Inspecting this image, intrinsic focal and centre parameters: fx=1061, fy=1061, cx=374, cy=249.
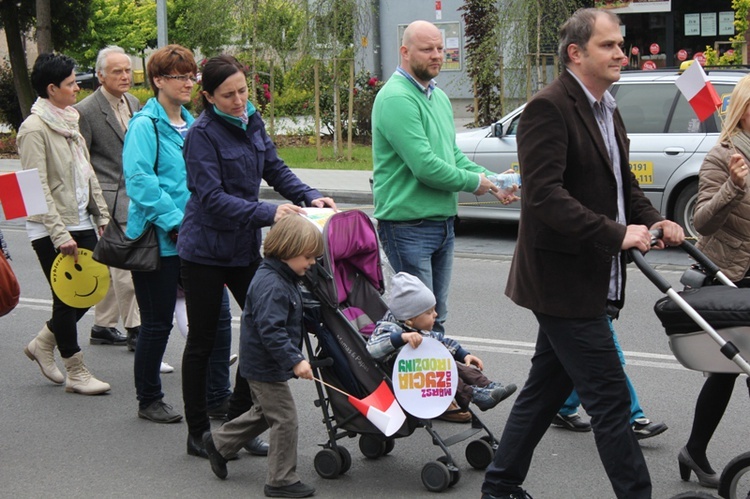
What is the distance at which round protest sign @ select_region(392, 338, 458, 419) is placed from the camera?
465cm

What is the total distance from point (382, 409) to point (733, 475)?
1480 millimetres

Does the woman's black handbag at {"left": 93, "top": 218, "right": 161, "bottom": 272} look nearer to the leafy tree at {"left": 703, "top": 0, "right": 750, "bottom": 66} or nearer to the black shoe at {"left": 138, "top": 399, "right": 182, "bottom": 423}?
the black shoe at {"left": 138, "top": 399, "right": 182, "bottom": 423}

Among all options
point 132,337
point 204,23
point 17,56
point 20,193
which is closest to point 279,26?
point 204,23

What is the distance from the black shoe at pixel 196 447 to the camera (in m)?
5.30

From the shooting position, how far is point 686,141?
1089 cm

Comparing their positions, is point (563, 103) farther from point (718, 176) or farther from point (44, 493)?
point (44, 493)

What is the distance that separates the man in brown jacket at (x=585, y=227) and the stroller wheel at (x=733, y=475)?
48 centimetres

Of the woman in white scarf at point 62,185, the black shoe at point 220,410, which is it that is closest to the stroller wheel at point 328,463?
the black shoe at point 220,410

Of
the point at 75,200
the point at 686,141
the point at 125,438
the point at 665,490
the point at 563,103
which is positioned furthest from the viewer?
the point at 686,141

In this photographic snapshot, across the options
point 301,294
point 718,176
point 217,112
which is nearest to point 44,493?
point 301,294

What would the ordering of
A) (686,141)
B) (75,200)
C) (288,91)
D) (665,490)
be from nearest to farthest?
1. (665,490)
2. (75,200)
3. (686,141)
4. (288,91)

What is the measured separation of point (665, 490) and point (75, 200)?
12.4 feet

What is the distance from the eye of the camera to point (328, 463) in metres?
4.95

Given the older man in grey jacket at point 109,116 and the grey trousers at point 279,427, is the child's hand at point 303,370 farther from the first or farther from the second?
the older man in grey jacket at point 109,116
